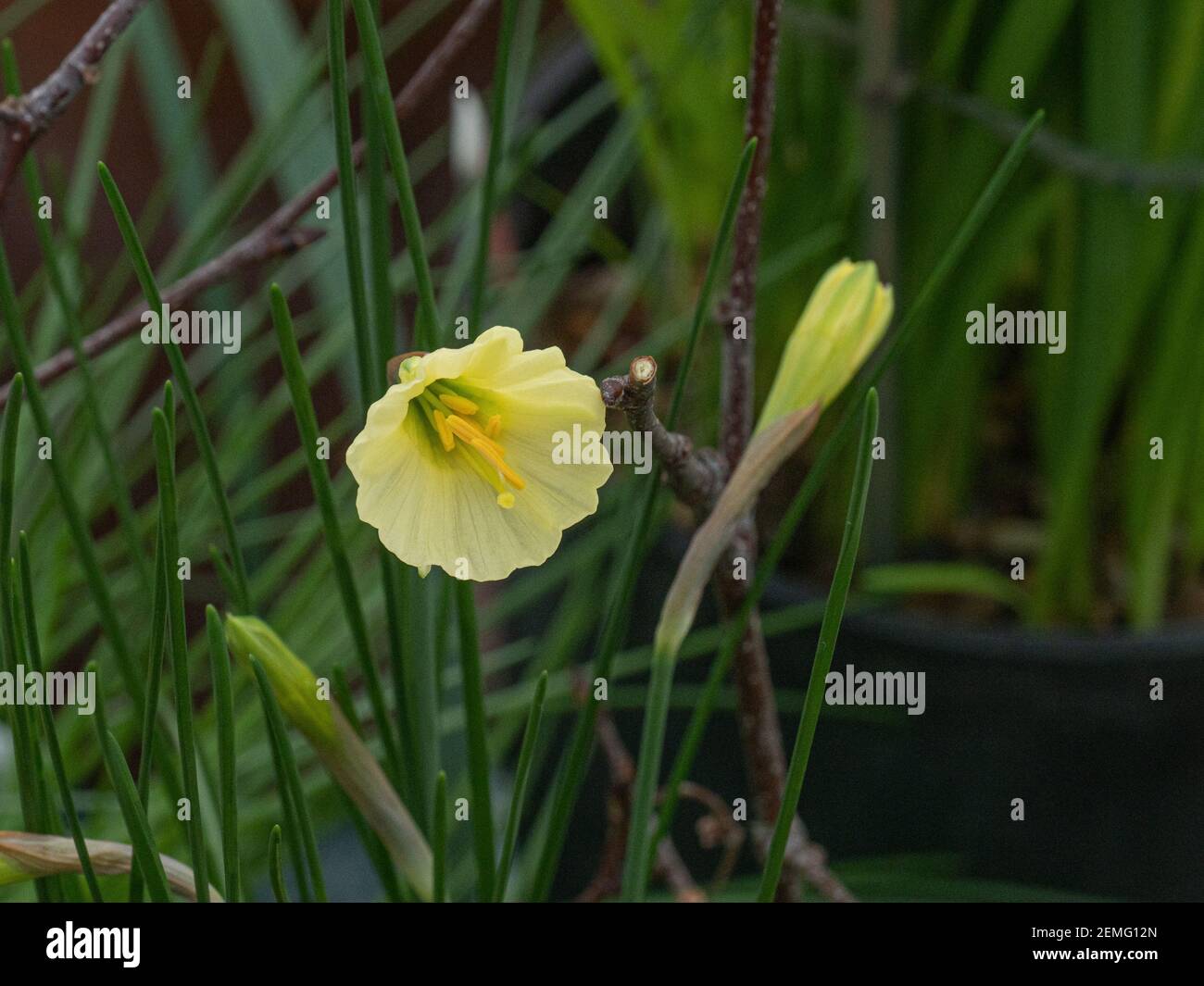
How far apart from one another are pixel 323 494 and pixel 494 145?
0.07 m

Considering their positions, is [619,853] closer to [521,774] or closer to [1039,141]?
[521,774]

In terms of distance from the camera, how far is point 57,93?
0.21m

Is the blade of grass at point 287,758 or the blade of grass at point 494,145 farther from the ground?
the blade of grass at point 494,145

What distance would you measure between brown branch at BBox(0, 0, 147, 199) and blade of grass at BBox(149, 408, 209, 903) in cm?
7

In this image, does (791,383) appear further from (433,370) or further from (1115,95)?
(1115,95)

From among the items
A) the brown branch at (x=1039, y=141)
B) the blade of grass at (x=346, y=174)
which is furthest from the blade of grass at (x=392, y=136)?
the brown branch at (x=1039, y=141)

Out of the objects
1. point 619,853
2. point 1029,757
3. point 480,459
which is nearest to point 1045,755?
point 1029,757

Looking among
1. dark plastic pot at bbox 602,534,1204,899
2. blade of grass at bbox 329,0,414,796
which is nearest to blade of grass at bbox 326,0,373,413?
blade of grass at bbox 329,0,414,796

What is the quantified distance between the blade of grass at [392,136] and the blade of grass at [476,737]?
0.05 metres

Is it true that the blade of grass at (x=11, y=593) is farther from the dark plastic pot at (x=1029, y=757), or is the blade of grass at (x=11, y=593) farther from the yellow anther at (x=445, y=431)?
the dark plastic pot at (x=1029, y=757)

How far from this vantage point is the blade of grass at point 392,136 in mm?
172

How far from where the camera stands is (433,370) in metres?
0.16

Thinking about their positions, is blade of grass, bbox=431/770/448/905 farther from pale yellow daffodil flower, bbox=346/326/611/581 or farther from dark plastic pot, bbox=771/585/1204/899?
dark plastic pot, bbox=771/585/1204/899

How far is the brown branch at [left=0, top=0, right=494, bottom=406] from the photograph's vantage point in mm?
224
